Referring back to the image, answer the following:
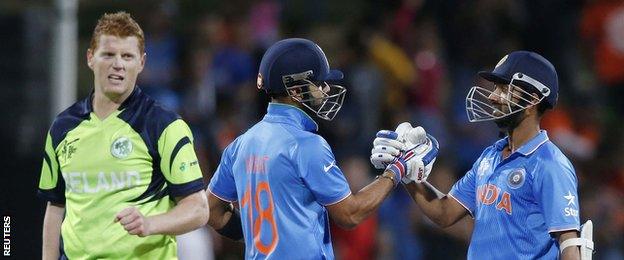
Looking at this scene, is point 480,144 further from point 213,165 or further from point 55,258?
point 55,258

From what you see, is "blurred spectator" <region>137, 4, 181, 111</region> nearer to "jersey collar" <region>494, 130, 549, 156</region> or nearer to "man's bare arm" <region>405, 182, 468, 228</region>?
"man's bare arm" <region>405, 182, 468, 228</region>

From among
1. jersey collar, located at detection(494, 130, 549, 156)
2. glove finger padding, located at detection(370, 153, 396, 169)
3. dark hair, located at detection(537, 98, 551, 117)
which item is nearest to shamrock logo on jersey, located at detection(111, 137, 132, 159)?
glove finger padding, located at detection(370, 153, 396, 169)

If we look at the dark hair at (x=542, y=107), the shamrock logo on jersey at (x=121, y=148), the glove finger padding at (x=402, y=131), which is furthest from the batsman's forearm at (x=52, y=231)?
the dark hair at (x=542, y=107)

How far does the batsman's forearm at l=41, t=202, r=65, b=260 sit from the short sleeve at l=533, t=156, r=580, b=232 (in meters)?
2.41

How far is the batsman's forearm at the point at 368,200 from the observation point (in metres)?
6.34

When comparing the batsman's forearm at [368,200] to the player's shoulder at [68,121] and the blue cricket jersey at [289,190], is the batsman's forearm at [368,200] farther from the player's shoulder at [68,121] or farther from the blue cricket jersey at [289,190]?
the player's shoulder at [68,121]

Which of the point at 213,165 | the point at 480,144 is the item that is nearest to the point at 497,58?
the point at 480,144

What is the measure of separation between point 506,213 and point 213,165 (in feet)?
14.4

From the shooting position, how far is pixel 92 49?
6.32 metres

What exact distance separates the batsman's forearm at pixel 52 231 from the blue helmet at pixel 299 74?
124 centimetres

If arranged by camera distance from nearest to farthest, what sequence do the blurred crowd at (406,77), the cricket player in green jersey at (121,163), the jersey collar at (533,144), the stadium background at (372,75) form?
the cricket player in green jersey at (121,163)
the jersey collar at (533,144)
the stadium background at (372,75)
the blurred crowd at (406,77)

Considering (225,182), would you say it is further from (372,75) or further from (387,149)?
(372,75)

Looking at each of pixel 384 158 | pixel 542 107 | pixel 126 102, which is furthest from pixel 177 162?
pixel 542 107

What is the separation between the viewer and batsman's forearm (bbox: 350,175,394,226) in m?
6.34
